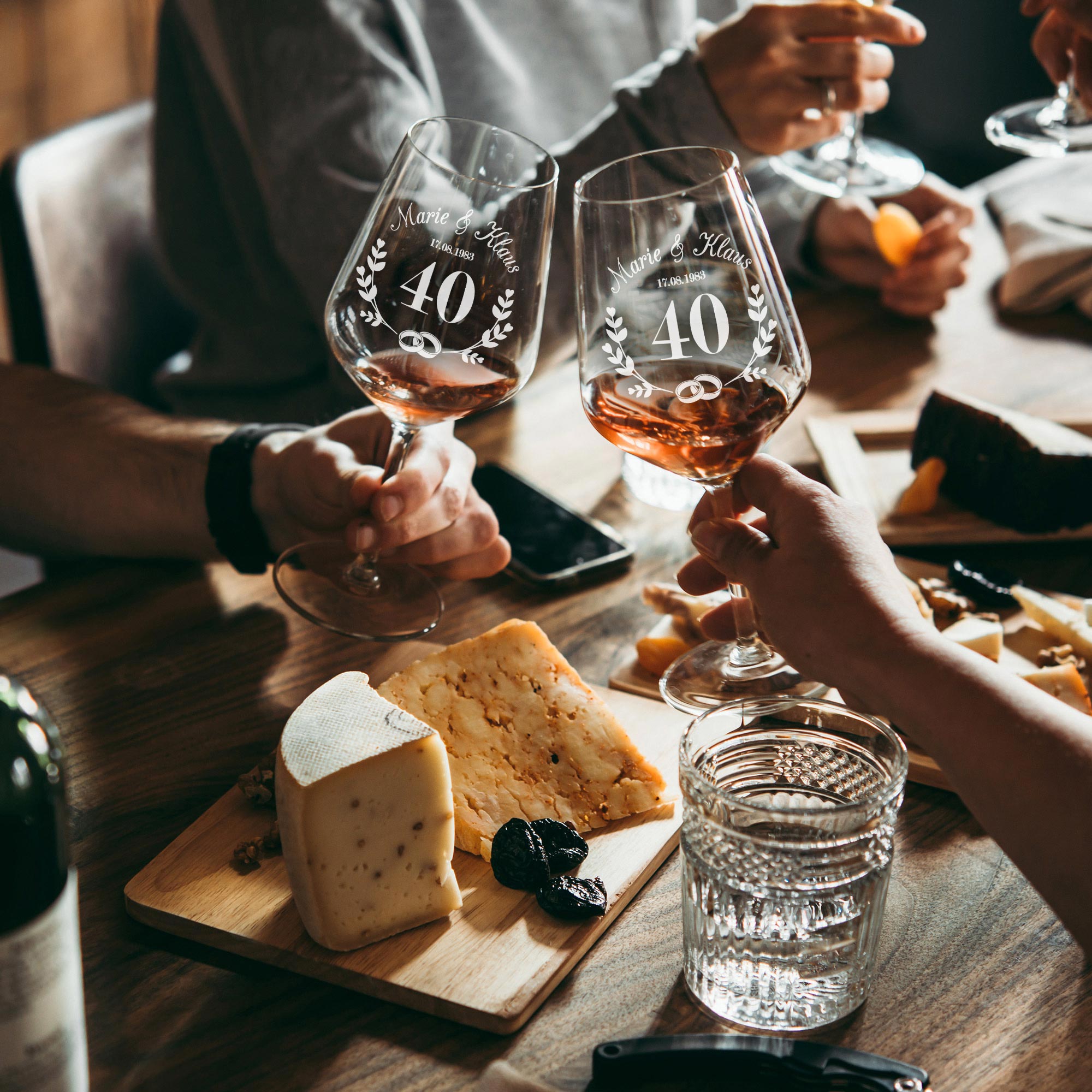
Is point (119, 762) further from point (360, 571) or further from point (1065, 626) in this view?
point (1065, 626)

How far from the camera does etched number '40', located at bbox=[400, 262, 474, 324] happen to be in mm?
853

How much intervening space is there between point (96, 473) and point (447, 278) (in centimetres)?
60

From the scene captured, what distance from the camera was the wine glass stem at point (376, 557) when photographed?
1016mm

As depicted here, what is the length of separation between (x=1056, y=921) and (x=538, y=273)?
0.57 metres

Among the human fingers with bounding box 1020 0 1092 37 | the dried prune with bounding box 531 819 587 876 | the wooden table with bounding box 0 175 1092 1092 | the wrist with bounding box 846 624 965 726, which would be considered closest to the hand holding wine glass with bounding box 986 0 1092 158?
the human fingers with bounding box 1020 0 1092 37

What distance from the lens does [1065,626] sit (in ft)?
3.21

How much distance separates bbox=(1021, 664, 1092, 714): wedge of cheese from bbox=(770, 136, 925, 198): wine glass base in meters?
0.65

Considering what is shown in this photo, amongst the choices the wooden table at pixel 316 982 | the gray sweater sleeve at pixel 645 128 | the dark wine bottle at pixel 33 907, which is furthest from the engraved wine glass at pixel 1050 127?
the dark wine bottle at pixel 33 907

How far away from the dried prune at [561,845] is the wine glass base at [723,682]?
0.18 metres

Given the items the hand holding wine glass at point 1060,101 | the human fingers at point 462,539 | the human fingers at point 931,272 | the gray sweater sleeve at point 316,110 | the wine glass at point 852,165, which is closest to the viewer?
the human fingers at point 462,539

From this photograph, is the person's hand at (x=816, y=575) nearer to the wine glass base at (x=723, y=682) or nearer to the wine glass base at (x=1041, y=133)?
the wine glass base at (x=723, y=682)

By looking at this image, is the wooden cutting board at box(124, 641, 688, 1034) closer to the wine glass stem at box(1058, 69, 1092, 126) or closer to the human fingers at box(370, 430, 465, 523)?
the human fingers at box(370, 430, 465, 523)

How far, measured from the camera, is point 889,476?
1297 mm

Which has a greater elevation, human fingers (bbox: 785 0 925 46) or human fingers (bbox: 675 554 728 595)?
human fingers (bbox: 785 0 925 46)
